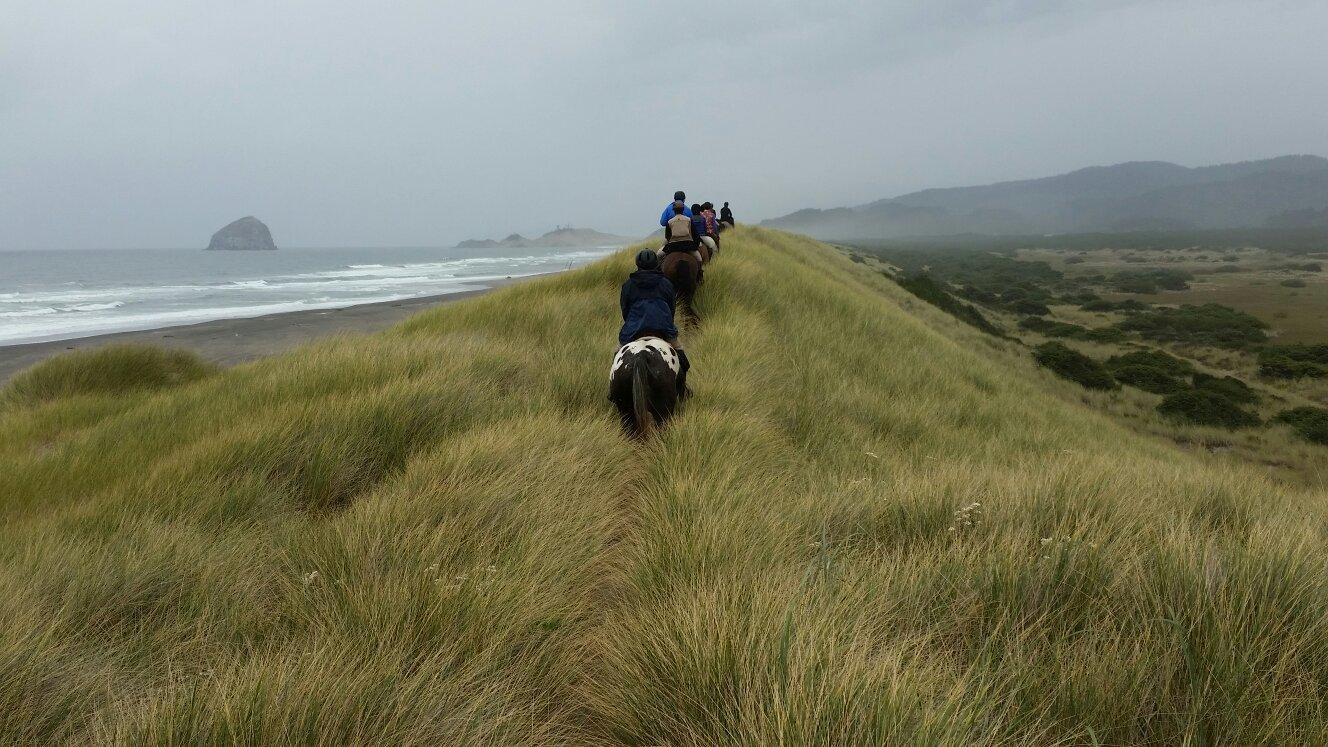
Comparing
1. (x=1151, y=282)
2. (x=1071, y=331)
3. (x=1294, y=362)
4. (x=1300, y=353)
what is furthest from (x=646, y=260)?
(x=1151, y=282)

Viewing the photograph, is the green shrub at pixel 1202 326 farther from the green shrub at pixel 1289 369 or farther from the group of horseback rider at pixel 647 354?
the group of horseback rider at pixel 647 354

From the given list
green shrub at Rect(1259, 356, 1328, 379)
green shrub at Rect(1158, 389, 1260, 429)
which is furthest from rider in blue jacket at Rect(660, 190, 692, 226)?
green shrub at Rect(1259, 356, 1328, 379)

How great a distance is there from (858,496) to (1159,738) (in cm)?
172

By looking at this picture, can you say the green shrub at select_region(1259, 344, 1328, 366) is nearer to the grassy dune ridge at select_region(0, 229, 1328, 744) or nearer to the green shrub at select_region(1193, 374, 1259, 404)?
the green shrub at select_region(1193, 374, 1259, 404)

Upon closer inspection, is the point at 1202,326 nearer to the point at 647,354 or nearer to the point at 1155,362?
the point at 1155,362

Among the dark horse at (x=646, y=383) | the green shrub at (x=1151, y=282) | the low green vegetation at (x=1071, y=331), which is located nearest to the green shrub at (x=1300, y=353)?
the low green vegetation at (x=1071, y=331)

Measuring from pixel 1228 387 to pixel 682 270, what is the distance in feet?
62.8

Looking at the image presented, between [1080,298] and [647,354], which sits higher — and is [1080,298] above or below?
below

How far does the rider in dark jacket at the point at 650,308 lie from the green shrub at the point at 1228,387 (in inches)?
752

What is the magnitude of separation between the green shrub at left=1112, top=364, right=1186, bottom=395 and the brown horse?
17115 mm

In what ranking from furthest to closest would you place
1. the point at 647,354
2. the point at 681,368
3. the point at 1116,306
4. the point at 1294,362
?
the point at 1116,306 < the point at 1294,362 < the point at 681,368 < the point at 647,354

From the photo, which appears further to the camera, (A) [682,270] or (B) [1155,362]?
(B) [1155,362]

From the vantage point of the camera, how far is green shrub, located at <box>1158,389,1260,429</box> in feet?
46.4

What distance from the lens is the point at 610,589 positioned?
2609 millimetres
